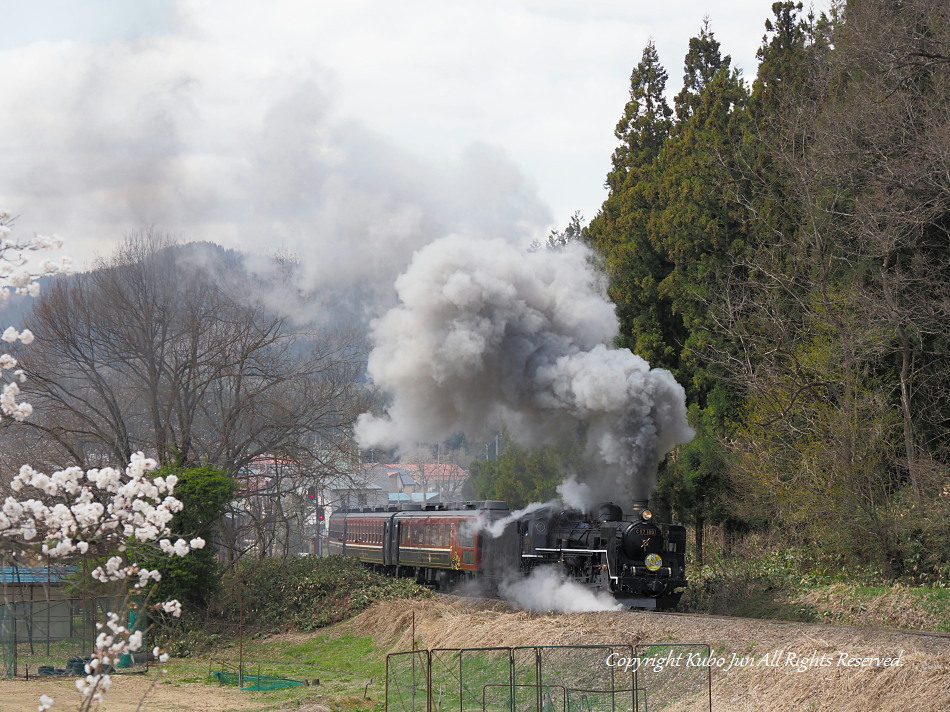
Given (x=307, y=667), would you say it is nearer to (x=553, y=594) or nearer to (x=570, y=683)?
(x=553, y=594)

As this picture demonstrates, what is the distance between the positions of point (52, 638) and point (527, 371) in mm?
11085

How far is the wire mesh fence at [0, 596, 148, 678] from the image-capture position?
Answer: 18.3 m

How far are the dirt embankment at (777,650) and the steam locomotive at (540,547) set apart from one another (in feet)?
4.46

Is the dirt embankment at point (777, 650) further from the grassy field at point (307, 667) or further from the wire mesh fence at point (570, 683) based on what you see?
the grassy field at point (307, 667)

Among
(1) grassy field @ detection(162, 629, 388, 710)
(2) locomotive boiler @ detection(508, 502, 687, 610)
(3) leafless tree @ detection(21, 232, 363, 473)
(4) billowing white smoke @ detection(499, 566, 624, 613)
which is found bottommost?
(1) grassy field @ detection(162, 629, 388, 710)

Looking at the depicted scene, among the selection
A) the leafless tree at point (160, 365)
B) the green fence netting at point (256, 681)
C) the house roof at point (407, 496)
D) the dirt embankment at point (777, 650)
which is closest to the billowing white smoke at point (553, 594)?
the dirt embankment at point (777, 650)

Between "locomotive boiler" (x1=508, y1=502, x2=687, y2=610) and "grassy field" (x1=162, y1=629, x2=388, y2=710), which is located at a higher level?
"locomotive boiler" (x1=508, y1=502, x2=687, y2=610)

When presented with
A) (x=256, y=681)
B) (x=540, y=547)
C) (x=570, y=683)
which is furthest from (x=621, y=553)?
(x=256, y=681)

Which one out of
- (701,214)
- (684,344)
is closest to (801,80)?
(701,214)

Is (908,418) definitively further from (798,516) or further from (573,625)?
(573,625)

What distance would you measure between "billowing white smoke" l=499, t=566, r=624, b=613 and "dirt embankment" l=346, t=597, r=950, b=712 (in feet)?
3.24

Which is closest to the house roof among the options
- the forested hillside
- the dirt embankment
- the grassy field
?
the forested hillside

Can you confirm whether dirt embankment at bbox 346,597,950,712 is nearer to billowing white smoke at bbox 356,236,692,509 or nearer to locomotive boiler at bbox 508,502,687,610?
locomotive boiler at bbox 508,502,687,610

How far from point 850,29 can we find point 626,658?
1716 centimetres
